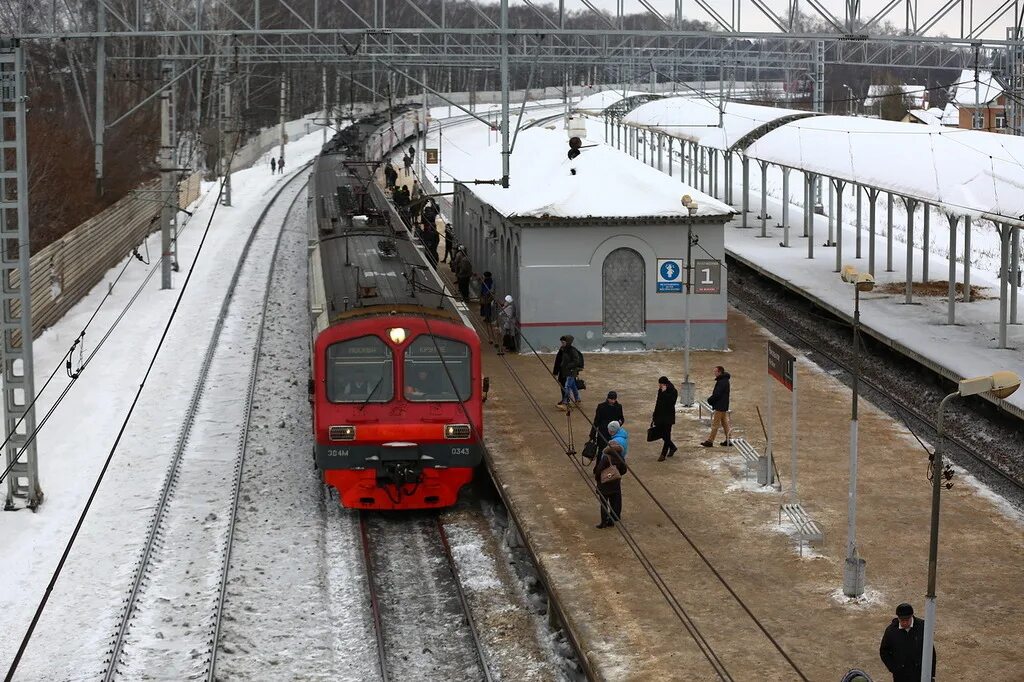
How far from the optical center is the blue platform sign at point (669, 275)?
84.7 feet

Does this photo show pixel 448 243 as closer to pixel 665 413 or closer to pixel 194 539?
pixel 665 413

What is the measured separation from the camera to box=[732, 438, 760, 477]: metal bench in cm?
1824

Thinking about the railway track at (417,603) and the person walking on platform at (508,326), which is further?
the person walking on platform at (508,326)

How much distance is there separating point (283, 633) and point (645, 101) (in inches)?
1893

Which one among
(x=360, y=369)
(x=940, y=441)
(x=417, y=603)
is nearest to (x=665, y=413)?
(x=360, y=369)

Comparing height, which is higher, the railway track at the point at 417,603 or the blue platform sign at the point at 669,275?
the blue platform sign at the point at 669,275

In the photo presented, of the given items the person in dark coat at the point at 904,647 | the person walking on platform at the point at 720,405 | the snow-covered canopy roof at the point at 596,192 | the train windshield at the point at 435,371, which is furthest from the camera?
the snow-covered canopy roof at the point at 596,192

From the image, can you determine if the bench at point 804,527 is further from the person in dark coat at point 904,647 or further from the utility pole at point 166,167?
the utility pole at point 166,167

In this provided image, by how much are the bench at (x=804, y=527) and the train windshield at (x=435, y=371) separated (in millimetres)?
3836

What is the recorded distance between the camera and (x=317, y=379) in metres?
16.6

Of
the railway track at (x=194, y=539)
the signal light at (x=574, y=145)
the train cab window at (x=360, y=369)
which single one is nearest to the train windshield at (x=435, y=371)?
the train cab window at (x=360, y=369)

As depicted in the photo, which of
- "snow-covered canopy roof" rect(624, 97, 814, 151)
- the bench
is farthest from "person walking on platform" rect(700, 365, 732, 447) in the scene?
"snow-covered canopy roof" rect(624, 97, 814, 151)

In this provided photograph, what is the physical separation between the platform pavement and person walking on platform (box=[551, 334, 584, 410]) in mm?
337

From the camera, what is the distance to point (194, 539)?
16.6 m
